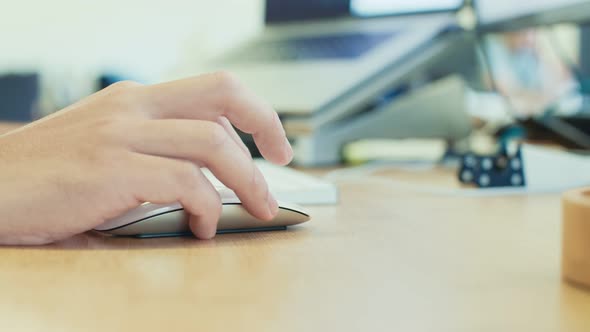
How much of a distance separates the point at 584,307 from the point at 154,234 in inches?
12.3

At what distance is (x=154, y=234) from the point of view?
527 millimetres

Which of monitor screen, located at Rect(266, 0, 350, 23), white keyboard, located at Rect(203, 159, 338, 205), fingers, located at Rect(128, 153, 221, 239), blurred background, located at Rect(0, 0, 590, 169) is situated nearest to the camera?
fingers, located at Rect(128, 153, 221, 239)

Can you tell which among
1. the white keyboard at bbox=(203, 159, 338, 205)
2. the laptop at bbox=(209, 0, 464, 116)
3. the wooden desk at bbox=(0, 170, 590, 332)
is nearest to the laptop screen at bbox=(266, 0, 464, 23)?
the laptop at bbox=(209, 0, 464, 116)

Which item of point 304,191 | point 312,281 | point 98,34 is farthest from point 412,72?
point 98,34

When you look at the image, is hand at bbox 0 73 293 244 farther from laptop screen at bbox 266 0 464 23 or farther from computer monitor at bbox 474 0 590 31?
laptop screen at bbox 266 0 464 23

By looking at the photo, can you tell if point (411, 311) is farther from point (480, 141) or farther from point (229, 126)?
point (480, 141)

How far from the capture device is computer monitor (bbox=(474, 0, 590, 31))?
91 centimetres

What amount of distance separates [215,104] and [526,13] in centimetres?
70

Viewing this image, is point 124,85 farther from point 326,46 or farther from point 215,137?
point 326,46

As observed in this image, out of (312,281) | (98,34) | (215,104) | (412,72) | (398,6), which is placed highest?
(98,34)

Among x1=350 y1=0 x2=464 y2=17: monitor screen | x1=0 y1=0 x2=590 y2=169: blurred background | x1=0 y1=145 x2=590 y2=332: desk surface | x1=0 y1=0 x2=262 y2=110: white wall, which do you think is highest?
x1=0 y1=0 x2=262 y2=110: white wall

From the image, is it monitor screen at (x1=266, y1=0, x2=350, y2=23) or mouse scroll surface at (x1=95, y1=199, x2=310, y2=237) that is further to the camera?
monitor screen at (x1=266, y1=0, x2=350, y2=23)

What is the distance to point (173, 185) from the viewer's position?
0.49 m

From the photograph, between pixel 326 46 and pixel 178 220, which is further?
pixel 326 46
